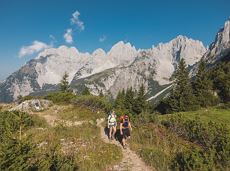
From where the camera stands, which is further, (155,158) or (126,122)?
(126,122)

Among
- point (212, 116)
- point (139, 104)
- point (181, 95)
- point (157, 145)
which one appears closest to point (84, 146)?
point (157, 145)

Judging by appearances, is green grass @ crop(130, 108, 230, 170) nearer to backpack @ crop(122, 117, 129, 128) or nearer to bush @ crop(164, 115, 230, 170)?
bush @ crop(164, 115, 230, 170)

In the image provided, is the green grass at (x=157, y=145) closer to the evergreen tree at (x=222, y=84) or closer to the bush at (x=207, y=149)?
the bush at (x=207, y=149)

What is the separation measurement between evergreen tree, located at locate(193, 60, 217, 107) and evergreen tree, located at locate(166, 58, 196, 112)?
5.76 feet

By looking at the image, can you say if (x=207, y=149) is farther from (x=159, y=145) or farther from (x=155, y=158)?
(x=159, y=145)

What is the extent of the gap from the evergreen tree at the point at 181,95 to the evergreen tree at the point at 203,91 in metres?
1.76

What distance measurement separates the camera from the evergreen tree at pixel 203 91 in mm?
61125

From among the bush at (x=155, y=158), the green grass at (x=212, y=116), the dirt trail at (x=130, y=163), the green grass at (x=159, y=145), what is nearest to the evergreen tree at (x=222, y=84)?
the green grass at (x=212, y=116)

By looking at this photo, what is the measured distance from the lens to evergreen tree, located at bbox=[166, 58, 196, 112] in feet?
202

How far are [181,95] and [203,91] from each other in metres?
5.42

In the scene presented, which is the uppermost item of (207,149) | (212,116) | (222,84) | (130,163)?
(222,84)

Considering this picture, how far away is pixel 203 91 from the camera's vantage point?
63.6 m

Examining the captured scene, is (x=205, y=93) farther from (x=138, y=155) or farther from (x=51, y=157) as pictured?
(x=51, y=157)

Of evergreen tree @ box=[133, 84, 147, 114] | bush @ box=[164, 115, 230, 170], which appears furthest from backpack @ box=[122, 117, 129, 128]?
evergreen tree @ box=[133, 84, 147, 114]
